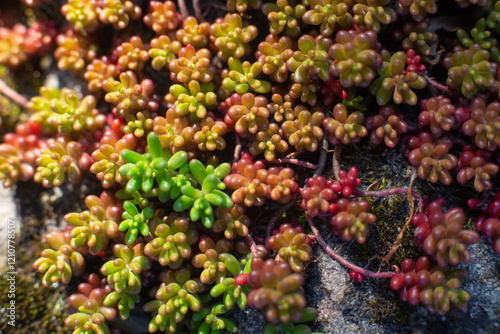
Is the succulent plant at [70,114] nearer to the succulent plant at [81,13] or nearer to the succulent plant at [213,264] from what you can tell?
the succulent plant at [81,13]

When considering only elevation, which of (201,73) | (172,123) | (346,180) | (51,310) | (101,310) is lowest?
(51,310)

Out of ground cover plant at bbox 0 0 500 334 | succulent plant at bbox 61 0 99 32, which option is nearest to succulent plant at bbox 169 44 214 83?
ground cover plant at bbox 0 0 500 334

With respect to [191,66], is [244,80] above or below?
below

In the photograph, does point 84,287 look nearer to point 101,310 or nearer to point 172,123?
point 101,310

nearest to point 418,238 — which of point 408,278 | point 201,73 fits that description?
point 408,278

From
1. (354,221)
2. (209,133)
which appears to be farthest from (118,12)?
(354,221)

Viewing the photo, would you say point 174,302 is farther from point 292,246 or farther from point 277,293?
point 292,246
